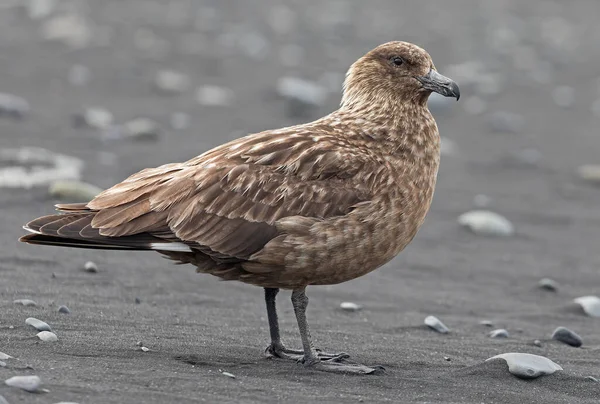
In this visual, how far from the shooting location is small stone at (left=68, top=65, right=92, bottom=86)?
12.6 m

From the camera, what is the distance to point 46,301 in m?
5.85

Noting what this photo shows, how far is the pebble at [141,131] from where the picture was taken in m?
10.5

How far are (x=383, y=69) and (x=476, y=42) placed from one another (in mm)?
12746

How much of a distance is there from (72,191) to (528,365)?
154 inches

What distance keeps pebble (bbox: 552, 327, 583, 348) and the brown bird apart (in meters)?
1.43

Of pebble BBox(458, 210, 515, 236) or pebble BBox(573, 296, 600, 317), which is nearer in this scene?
pebble BBox(573, 296, 600, 317)

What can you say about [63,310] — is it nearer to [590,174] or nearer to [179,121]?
[179,121]

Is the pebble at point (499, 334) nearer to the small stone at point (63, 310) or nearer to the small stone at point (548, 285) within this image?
the small stone at point (548, 285)

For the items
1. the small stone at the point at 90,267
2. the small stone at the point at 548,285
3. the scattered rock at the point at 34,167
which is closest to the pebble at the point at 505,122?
the small stone at the point at 548,285

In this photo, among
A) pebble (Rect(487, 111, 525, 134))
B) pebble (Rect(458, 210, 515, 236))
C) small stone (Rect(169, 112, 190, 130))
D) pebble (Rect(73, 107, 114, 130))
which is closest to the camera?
pebble (Rect(458, 210, 515, 236))

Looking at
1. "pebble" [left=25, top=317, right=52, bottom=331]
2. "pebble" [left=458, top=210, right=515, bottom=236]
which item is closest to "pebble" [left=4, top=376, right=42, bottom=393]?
"pebble" [left=25, top=317, right=52, bottom=331]

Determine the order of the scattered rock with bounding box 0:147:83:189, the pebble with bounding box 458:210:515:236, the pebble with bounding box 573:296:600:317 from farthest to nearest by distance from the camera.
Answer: the pebble with bounding box 458:210:515:236 < the scattered rock with bounding box 0:147:83:189 < the pebble with bounding box 573:296:600:317

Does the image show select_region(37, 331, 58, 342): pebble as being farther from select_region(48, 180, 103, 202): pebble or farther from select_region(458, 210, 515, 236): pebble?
select_region(458, 210, 515, 236): pebble

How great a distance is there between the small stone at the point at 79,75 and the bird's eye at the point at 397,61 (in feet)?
23.4
